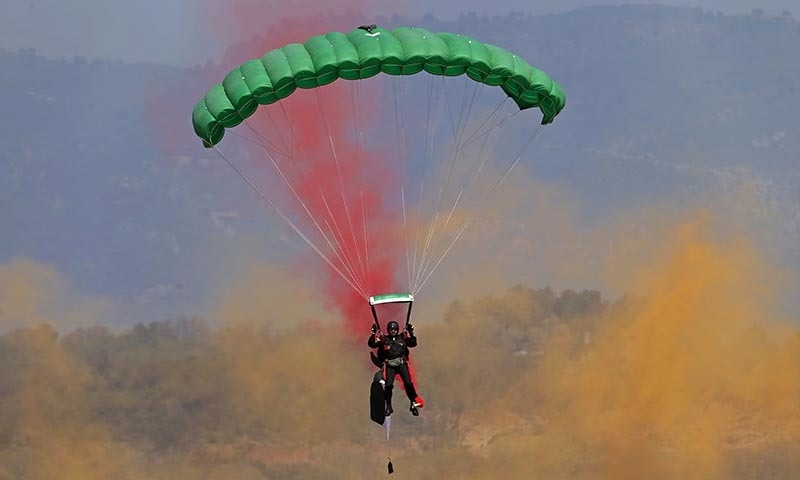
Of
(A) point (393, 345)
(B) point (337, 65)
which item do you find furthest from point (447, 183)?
(B) point (337, 65)

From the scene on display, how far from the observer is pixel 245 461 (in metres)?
70.8

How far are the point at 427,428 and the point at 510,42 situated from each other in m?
108

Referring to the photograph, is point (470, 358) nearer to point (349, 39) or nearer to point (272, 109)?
point (272, 109)

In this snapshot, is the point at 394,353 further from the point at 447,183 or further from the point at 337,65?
the point at 447,183

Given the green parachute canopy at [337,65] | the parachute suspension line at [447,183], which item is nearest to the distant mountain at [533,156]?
the parachute suspension line at [447,183]

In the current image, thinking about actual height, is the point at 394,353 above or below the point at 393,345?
below

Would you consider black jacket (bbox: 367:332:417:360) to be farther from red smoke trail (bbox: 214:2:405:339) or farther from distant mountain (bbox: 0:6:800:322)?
distant mountain (bbox: 0:6:800:322)

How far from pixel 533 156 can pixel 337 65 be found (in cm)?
10886

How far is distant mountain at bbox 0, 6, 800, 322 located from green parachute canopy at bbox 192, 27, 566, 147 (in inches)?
2719

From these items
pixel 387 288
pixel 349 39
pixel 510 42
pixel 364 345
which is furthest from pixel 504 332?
pixel 510 42

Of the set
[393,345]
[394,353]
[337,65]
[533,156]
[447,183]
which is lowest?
[394,353]

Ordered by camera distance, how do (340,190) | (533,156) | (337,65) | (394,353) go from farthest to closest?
(533,156) < (340,190) < (394,353) < (337,65)

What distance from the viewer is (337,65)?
98.2ft

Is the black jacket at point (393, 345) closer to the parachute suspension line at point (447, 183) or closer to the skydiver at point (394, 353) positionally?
the skydiver at point (394, 353)
